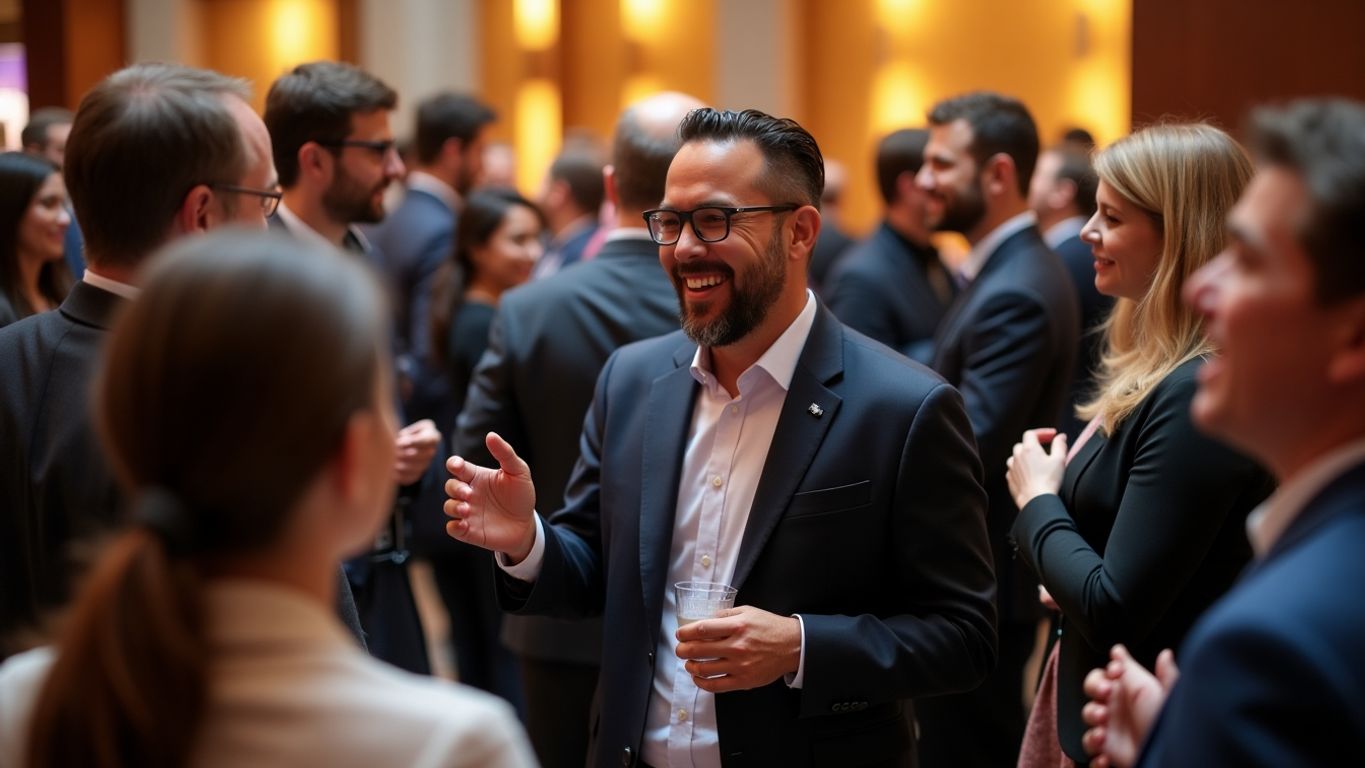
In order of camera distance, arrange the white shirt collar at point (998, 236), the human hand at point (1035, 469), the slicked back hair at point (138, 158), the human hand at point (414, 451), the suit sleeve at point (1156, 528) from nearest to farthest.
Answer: the slicked back hair at point (138, 158), the suit sleeve at point (1156, 528), the human hand at point (1035, 469), the human hand at point (414, 451), the white shirt collar at point (998, 236)

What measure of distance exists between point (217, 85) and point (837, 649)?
53.3 inches

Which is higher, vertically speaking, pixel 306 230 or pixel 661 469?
pixel 306 230

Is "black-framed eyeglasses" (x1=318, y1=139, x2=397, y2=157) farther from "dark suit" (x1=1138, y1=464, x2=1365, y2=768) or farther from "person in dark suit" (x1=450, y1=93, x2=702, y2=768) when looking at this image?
"dark suit" (x1=1138, y1=464, x2=1365, y2=768)

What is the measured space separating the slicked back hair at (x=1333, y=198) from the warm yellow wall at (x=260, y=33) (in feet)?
32.0

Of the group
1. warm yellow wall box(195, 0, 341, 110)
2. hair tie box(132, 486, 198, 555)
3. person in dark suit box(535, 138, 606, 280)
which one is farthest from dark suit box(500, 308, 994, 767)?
warm yellow wall box(195, 0, 341, 110)

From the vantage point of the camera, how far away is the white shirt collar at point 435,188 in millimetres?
6414

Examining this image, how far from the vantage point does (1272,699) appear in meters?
1.17

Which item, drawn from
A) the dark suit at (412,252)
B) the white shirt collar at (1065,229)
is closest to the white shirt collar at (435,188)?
the dark suit at (412,252)

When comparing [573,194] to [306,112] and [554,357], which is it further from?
[554,357]

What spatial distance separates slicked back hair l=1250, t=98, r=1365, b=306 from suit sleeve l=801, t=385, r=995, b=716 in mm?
1001

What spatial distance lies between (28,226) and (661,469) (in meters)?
2.08

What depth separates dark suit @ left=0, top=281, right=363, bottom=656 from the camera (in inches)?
77.4

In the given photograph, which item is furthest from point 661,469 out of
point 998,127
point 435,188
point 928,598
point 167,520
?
→ point 435,188

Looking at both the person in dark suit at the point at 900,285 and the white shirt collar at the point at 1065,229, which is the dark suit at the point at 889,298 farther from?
the white shirt collar at the point at 1065,229
